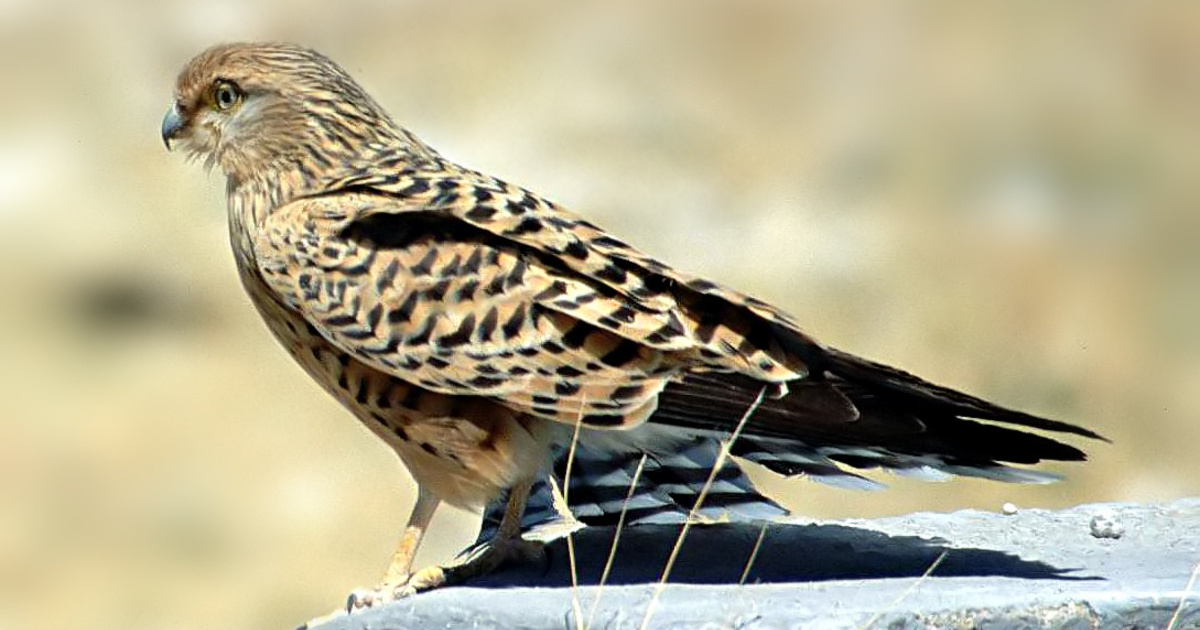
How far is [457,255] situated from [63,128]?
9.84m

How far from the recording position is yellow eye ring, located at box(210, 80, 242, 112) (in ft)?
21.6

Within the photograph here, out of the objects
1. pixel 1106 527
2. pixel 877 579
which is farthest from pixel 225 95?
pixel 1106 527

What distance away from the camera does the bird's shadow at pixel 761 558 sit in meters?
5.54

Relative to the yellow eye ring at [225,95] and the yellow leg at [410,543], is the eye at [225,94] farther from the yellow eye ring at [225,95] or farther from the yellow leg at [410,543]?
the yellow leg at [410,543]

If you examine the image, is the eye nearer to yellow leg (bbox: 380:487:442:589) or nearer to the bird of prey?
the bird of prey

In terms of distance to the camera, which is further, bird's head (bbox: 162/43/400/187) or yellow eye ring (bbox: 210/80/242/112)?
yellow eye ring (bbox: 210/80/242/112)

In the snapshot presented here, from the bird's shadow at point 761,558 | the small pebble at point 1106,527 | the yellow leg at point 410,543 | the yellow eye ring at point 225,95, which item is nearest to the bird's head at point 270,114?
the yellow eye ring at point 225,95

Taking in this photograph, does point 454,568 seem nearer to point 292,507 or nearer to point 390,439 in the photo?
point 390,439

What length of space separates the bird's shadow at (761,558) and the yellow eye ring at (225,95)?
57.4 inches

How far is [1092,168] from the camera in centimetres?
1446

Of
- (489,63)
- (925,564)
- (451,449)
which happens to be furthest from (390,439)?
(489,63)

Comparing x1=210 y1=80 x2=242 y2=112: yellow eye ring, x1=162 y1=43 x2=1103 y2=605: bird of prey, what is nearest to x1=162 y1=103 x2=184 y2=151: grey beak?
x1=210 y1=80 x2=242 y2=112: yellow eye ring

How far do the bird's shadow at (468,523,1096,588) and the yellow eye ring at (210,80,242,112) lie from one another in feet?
4.78

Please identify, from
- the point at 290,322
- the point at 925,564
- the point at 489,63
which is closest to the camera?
the point at 925,564
